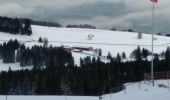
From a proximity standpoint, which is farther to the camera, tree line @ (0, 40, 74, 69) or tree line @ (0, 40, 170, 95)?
tree line @ (0, 40, 74, 69)

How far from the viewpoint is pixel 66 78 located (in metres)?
74.6

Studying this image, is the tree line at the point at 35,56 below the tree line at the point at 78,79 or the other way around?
below

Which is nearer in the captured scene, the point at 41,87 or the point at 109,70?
the point at 41,87

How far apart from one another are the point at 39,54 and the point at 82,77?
335 ft

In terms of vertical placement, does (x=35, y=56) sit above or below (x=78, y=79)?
below

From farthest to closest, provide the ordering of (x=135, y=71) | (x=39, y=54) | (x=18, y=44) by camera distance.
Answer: (x=18, y=44) → (x=39, y=54) → (x=135, y=71)

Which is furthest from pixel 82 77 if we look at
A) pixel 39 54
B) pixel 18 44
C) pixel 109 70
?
pixel 18 44

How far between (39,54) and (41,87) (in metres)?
101

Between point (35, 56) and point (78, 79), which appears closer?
point (78, 79)

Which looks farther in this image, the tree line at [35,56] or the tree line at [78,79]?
the tree line at [35,56]

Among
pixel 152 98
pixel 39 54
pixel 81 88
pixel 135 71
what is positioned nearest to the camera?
pixel 152 98

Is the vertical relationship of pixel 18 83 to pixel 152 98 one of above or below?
below

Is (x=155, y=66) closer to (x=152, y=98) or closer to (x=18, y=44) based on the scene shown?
(x=152, y=98)

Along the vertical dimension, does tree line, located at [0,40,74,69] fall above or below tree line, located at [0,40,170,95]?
below
